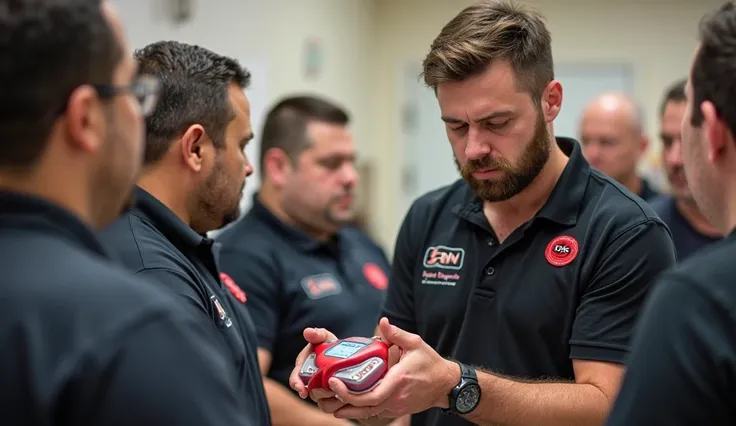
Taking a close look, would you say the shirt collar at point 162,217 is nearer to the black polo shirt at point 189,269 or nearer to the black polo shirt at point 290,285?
the black polo shirt at point 189,269

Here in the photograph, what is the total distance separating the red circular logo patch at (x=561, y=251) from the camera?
171 cm

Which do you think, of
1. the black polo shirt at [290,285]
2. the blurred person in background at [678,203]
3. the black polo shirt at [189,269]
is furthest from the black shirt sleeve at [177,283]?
the blurred person in background at [678,203]

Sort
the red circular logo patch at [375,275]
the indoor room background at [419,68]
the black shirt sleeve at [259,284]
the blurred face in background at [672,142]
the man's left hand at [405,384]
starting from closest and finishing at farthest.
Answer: the man's left hand at [405,384]
the black shirt sleeve at [259,284]
the red circular logo patch at [375,275]
the blurred face in background at [672,142]
the indoor room background at [419,68]

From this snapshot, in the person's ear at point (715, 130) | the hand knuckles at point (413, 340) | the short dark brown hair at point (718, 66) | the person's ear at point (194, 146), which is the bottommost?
the hand knuckles at point (413, 340)

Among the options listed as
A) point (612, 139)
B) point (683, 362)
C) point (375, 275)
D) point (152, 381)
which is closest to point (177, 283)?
point (152, 381)

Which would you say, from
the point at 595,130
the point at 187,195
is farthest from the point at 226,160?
the point at 595,130

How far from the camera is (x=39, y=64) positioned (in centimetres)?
90

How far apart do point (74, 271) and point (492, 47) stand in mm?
1089

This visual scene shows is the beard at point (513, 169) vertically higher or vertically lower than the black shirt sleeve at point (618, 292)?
higher

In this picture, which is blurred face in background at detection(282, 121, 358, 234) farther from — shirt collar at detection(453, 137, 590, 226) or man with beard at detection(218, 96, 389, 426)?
shirt collar at detection(453, 137, 590, 226)

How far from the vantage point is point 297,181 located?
299 cm

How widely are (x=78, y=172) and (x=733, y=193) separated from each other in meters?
0.81

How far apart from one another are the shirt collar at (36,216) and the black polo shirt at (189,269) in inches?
20.0

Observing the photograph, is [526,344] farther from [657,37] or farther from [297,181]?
[657,37]
